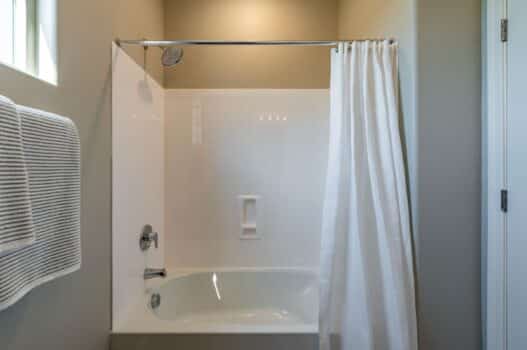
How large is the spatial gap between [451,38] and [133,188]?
73.5 inches

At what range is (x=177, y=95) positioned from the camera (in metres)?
2.65

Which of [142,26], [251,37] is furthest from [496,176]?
[142,26]

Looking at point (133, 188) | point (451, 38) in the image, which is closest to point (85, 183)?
point (133, 188)

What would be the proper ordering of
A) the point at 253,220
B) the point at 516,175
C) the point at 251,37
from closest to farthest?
the point at 516,175 < the point at 253,220 < the point at 251,37

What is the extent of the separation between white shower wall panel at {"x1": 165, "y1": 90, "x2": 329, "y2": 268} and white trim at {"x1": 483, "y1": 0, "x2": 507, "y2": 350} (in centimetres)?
127

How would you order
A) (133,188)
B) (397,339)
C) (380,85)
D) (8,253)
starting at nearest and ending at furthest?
(8,253) → (397,339) → (380,85) → (133,188)

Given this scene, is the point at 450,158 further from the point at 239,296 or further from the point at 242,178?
the point at 239,296

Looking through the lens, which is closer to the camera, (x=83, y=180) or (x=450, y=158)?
(x=83, y=180)

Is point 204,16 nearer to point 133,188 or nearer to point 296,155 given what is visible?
point 296,155

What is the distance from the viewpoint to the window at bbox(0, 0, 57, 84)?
1110 millimetres

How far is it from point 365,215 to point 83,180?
1.32 meters

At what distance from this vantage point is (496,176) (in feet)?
4.83

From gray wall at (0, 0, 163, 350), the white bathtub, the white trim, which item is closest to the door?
the white trim

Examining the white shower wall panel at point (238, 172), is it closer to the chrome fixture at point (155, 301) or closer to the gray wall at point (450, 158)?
the chrome fixture at point (155, 301)
